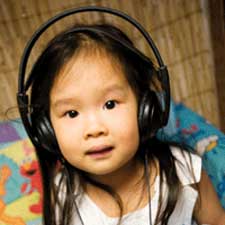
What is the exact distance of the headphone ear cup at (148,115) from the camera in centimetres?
68

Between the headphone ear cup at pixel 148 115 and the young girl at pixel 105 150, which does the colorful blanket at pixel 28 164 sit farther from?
the headphone ear cup at pixel 148 115

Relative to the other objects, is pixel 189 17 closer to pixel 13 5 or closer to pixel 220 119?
pixel 220 119

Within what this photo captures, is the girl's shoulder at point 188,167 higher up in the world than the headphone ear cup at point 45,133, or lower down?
lower down

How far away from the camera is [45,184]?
0.89 meters

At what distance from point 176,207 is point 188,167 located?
0.34ft

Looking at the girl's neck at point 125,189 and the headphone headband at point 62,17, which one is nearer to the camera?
the headphone headband at point 62,17

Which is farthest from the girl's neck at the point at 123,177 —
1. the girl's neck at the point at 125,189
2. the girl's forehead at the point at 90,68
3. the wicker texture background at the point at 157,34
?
the wicker texture background at the point at 157,34

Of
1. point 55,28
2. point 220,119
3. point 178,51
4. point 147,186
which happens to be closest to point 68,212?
point 147,186

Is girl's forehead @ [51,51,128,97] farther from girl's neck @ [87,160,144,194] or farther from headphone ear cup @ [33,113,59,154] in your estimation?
girl's neck @ [87,160,144,194]

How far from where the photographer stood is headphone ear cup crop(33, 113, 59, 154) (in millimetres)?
701

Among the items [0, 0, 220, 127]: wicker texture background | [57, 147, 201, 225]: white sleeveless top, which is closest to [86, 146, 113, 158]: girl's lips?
[57, 147, 201, 225]: white sleeveless top

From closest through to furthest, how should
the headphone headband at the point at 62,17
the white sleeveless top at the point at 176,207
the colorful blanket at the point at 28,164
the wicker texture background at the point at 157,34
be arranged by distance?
the headphone headband at the point at 62,17 < the white sleeveless top at the point at 176,207 < the colorful blanket at the point at 28,164 < the wicker texture background at the point at 157,34

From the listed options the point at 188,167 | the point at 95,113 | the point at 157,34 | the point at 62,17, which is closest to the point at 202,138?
the point at 188,167

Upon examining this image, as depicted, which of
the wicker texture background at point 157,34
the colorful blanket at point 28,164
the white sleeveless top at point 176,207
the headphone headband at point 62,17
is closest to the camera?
the headphone headband at point 62,17
